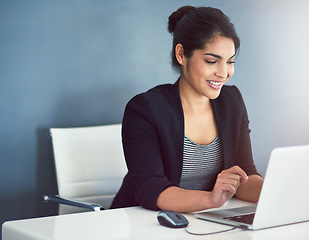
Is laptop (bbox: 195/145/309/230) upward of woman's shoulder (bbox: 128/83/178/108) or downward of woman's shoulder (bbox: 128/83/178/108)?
downward

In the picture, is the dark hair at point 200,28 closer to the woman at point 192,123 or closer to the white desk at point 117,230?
the woman at point 192,123

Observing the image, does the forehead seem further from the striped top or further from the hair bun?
the striped top

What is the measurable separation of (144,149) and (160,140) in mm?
97

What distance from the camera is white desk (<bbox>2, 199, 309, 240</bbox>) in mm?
1361

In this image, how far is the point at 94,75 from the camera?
291cm

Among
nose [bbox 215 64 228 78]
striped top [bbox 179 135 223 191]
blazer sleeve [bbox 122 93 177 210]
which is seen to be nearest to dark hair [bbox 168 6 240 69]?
nose [bbox 215 64 228 78]

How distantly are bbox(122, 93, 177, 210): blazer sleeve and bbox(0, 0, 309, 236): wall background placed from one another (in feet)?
3.00

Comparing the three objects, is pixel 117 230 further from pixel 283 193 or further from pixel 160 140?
pixel 160 140

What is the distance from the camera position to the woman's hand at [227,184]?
5.23ft

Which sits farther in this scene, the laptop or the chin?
the chin

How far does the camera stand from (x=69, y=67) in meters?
2.83

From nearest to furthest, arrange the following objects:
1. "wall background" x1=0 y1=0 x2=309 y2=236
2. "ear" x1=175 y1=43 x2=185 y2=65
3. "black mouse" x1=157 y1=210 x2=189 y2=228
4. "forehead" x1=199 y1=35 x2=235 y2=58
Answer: "black mouse" x1=157 y1=210 x2=189 y2=228, "forehead" x1=199 y1=35 x2=235 y2=58, "ear" x1=175 y1=43 x2=185 y2=65, "wall background" x1=0 y1=0 x2=309 y2=236

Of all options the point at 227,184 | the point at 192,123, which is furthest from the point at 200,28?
the point at 227,184

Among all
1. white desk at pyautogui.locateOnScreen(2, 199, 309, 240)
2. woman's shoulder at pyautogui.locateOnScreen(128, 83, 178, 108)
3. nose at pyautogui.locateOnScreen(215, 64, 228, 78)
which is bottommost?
white desk at pyautogui.locateOnScreen(2, 199, 309, 240)
